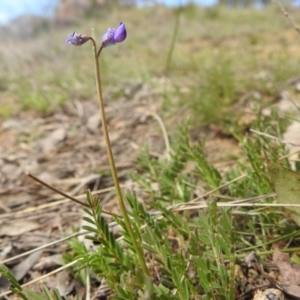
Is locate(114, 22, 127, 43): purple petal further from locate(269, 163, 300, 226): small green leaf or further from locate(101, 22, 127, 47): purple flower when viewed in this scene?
locate(269, 163, 300, 226): small green leaf

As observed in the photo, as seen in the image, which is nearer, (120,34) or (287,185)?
(120,34)

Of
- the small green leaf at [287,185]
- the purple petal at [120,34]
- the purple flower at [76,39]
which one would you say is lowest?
the small green leaf at [287,185]

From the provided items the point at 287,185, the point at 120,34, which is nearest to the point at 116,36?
the point at 120,34

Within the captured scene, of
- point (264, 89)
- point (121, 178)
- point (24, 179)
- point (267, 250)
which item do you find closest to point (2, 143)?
point (24, 179)

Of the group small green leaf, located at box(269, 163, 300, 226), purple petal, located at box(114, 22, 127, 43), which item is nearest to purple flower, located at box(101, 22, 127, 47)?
purple petal, located at box(114, 22, 127, 43)

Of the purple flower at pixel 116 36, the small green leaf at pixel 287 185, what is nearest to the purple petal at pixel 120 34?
the purple flower at pixel 116 36

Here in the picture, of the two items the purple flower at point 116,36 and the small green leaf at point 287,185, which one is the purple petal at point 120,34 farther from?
the small green leaf at point 287,185

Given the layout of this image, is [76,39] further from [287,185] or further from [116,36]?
[287,185]

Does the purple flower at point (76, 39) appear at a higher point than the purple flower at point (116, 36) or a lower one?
higher

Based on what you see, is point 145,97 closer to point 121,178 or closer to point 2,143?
point 2,143

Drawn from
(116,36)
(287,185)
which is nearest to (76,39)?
(116,36)

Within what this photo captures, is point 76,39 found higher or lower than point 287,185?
higher
